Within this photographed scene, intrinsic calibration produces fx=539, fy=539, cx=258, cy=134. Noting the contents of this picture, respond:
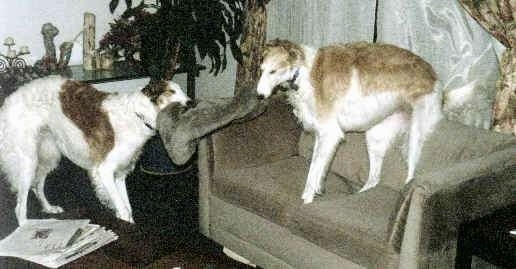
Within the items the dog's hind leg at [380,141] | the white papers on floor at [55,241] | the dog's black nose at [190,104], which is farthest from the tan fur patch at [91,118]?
the dog's hind leg at [380,141]

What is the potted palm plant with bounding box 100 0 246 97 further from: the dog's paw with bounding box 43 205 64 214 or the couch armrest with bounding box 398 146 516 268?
the couch armrest with bounding box 398 146 516 268

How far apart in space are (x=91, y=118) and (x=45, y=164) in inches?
19.4

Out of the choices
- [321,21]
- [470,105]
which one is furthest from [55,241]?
[321,21]

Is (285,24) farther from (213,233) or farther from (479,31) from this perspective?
(213,233)

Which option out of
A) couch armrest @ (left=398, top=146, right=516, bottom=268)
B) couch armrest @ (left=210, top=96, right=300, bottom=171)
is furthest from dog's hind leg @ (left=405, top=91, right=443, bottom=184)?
couch armrest @ (left=210, top=96, right=300, bottom=171)

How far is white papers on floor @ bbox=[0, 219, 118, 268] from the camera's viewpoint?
1.76m

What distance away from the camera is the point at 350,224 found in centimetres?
204

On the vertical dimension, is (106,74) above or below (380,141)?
above

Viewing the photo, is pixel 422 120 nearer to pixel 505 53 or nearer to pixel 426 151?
pixel 426 151

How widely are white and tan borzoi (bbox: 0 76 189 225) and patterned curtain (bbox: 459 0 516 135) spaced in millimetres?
1492

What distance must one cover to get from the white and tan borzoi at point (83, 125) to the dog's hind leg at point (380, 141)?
0.97 metres

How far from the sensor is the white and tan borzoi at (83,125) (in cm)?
279

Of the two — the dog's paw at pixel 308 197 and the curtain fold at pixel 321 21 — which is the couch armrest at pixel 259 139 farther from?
the curtain fold at pixel 321 21

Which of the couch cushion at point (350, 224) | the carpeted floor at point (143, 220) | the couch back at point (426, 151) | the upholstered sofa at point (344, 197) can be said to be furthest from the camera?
the couch back at point (426, 151)
